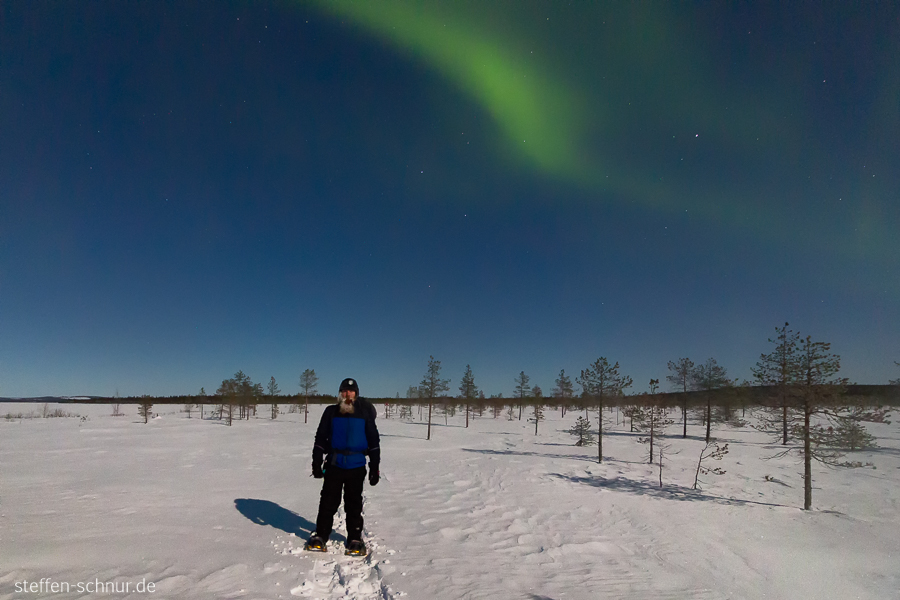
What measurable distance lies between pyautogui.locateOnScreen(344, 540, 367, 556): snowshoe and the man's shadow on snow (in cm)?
75

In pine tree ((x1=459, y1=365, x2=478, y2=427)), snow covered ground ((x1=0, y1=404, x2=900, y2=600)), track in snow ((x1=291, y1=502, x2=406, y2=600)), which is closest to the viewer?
track in snow ((x1=291, y1=502, x2=406, y2=600))

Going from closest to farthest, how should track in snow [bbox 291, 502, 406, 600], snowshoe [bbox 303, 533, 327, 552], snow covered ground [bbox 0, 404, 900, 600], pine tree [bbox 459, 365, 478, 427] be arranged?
track in snow [bbox 291, 502, 406, 600]
snow covered ground [bbox 0, 404, 900, 600]
snowshoe [bbox 303, 533, 327, 552]
pine tree [bbox 459, 365, 478, 427]

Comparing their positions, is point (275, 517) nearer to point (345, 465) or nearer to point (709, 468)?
point (345, 465)

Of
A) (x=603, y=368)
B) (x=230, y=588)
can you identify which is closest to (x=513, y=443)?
(x=603, y=368)

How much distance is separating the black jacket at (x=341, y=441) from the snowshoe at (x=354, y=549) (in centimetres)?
105

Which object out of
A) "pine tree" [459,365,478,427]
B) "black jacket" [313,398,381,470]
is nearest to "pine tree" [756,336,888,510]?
"black jacket" [313,398,381,470]

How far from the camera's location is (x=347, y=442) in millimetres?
5625

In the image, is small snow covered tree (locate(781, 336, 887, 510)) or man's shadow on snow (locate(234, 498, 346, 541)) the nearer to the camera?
man's shadow on snow (locate(234, 498, 346, 541))

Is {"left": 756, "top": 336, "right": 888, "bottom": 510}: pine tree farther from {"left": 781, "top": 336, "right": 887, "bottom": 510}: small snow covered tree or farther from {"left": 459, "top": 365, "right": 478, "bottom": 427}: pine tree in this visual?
{"left": 459, "top": 365, "right": 478, "bottom": 427}: pine tree

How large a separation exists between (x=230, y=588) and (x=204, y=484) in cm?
809

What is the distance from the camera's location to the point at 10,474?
11.7m

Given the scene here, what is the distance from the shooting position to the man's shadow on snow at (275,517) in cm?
650

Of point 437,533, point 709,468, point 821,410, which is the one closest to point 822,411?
point 821,410

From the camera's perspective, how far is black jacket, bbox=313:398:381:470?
18.4 ft
